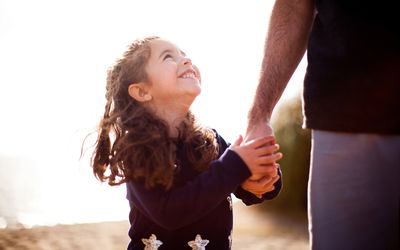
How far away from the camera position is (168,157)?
228 centimetres

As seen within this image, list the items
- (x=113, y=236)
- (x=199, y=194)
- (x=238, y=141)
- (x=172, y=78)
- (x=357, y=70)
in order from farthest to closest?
(x=113, y=236)
(x=172, y=78)
(x=238, y=141)
(x=199, y=194)
(x=357, y=70)

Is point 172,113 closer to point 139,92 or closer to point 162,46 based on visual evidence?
point 139,92

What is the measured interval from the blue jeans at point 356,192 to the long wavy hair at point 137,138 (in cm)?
63

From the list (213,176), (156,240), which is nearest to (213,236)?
(156,240)

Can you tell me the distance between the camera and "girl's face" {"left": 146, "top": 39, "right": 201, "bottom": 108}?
249 centimetres

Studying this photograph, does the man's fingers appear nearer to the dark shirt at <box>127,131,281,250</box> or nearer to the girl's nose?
the dark shirt at <box>127,131,281,250</box>

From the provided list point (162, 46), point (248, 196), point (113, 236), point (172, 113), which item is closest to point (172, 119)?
point (172, 113)

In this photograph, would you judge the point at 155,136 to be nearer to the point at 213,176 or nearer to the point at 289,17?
the point at 213,176

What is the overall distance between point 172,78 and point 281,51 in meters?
0.53

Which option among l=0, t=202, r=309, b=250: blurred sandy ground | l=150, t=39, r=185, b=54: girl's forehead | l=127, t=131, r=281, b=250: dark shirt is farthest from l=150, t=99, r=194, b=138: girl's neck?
l=0, t=202, r=309, b=250: blurred sandy ground

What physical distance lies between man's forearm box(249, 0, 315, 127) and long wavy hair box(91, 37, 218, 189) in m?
0.36

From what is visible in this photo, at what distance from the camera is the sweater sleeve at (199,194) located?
2119mm

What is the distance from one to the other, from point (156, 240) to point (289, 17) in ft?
3.74

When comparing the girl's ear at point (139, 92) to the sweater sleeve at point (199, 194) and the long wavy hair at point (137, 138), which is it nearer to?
the long wavy hair at point (137, 138)
